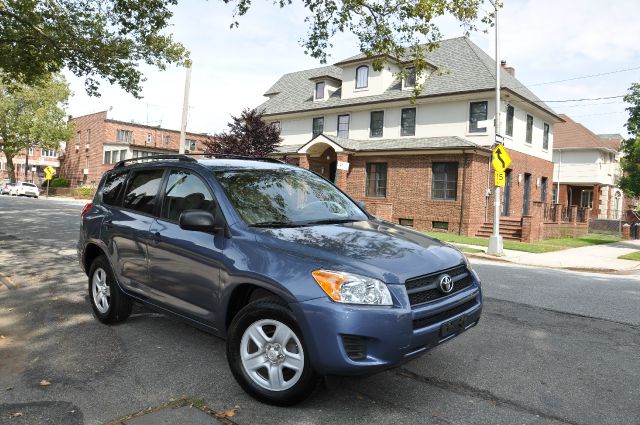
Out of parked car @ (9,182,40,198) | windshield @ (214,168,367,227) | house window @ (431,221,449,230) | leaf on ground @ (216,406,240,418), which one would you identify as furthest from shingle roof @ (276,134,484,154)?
parked car @ (9,182,40,198)

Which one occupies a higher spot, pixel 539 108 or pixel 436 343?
pixel 539 108

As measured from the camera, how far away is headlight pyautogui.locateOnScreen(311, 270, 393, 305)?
122 inches

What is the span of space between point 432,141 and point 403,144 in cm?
155

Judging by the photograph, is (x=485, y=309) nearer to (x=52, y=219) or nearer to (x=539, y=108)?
(x=52, y=219)

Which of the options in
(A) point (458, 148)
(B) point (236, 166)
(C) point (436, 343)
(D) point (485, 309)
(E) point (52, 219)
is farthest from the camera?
(A) point (458, 148)

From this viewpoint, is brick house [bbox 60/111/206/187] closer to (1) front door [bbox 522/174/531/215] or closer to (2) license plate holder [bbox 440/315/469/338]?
(1) front door [bbox 522/174/531/215]

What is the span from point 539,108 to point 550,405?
2486 centimetres

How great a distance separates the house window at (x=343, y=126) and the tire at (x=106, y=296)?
76.7 ft

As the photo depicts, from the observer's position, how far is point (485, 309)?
647cm

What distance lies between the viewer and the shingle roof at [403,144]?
22544mm

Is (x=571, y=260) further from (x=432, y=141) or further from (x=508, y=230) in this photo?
(x=432, y=141)

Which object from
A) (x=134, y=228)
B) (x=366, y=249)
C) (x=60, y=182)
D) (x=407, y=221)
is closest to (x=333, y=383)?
(x=366, y=249)

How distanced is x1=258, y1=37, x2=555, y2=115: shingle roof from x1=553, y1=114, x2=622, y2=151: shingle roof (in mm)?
17843

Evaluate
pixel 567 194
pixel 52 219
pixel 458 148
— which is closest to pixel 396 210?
pixel 458 148
